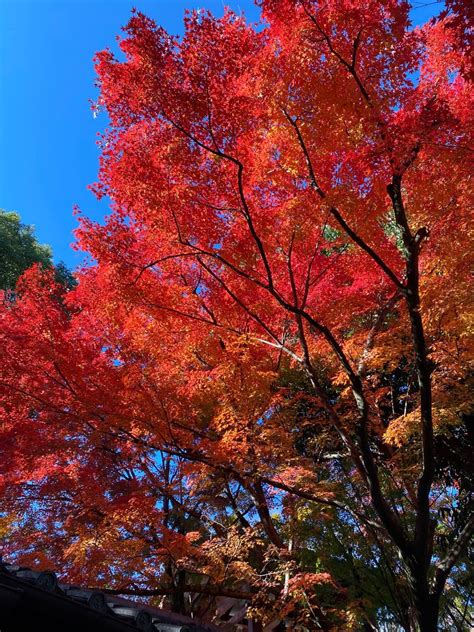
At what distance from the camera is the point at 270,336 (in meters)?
8.50

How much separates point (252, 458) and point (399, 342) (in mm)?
3319

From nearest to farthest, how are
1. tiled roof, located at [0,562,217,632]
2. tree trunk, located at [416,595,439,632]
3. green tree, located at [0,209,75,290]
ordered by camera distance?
tiled roof, located at [0,562,217,632], tree trunk, located at [416,595,439,632], green tree, located at [0,209,75,290]

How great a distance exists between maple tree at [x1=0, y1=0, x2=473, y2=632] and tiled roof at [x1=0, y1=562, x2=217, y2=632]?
Answer: 3.00 meters

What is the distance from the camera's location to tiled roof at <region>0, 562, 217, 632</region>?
365cm

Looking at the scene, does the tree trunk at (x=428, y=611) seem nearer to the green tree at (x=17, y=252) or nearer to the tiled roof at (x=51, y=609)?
Result: the tiled roof at (x=51, y=609)

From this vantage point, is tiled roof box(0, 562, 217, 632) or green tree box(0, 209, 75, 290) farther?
green tree box(0, 209, 75, 290)

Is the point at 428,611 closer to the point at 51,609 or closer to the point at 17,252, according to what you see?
the point at 51,609

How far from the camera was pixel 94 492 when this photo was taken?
9086 millimetres

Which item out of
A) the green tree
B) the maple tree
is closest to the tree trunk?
the maple tree

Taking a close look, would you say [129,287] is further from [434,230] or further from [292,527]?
[292,527]

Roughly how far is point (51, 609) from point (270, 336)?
557 centimetres

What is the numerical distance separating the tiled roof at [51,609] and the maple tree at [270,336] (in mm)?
2995

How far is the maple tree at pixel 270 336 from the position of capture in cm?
587

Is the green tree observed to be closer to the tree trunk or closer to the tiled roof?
the tiled roof
